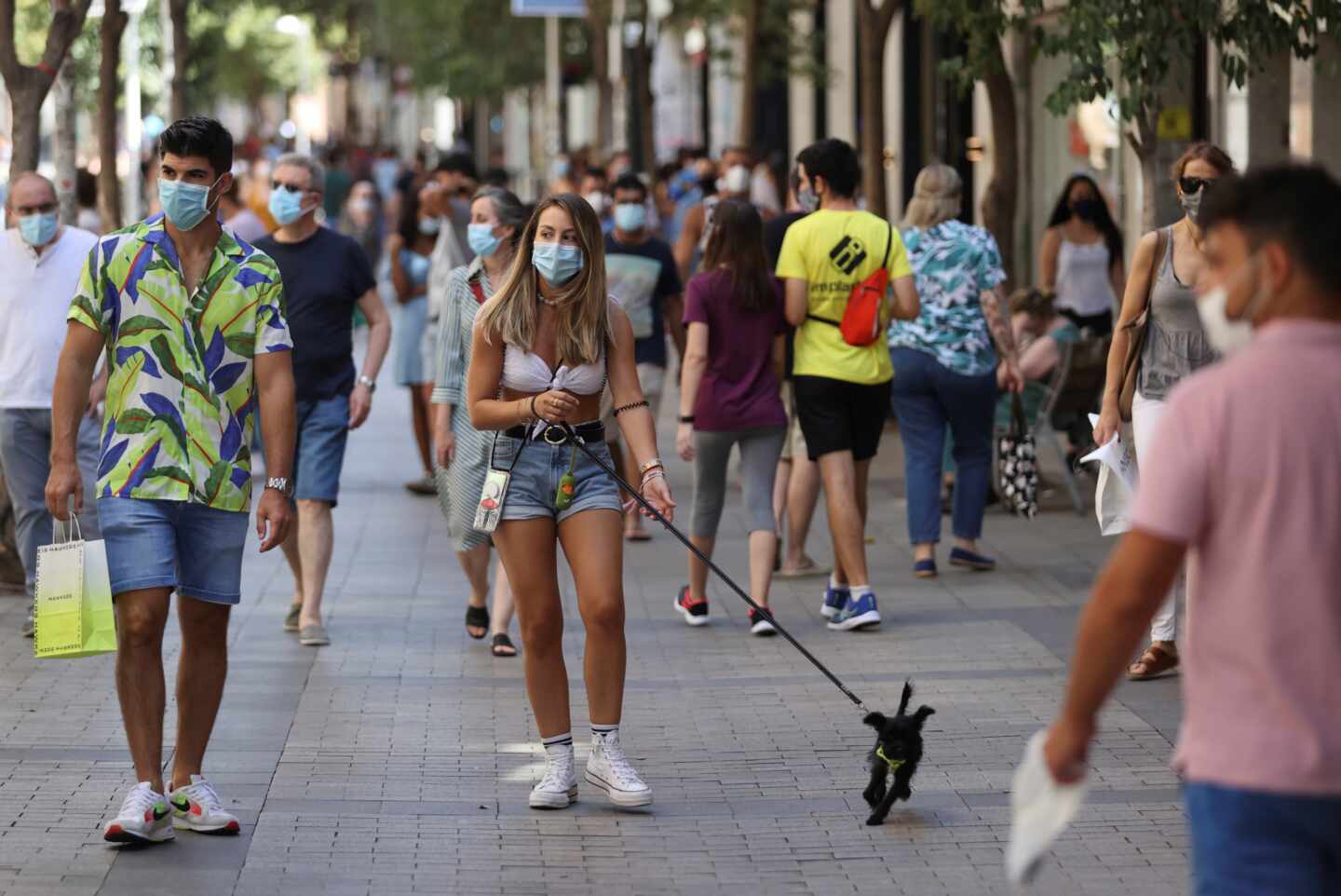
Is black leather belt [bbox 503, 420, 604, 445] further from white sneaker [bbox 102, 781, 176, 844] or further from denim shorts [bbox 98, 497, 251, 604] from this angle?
white sneaker [bbox 102, 781, 176, 844]

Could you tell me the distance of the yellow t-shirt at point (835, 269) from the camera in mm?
9086

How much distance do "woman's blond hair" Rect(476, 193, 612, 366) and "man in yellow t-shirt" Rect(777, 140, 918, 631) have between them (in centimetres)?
293

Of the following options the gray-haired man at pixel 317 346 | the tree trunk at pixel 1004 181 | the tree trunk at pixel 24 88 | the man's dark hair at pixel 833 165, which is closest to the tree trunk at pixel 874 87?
the tree trunk at pixel 1004 181

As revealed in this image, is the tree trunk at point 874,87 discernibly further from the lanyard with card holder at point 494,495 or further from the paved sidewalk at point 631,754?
the lanyard with card holder at point 494,495

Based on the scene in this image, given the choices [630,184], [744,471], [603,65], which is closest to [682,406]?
[744,471]

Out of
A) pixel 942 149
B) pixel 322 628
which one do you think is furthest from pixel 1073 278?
pixel 942 149

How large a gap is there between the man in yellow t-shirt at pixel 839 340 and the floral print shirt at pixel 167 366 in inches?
141

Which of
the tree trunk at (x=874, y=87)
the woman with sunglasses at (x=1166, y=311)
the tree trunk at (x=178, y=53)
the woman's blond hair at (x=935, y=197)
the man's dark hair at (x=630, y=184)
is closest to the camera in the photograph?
the woman with sunglasses at (x=1166, y=311)

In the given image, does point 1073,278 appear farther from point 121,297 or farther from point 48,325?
point 121,297

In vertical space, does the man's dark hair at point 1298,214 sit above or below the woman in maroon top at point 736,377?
above

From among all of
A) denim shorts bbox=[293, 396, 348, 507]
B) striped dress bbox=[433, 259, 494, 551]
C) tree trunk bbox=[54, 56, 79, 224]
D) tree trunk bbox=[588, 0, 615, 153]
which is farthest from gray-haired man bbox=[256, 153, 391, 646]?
tree trunk bbox=[588, 0, 615, 153]

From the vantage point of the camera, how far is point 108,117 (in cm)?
1594

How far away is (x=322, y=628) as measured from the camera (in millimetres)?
9094

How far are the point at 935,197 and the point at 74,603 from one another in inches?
219
